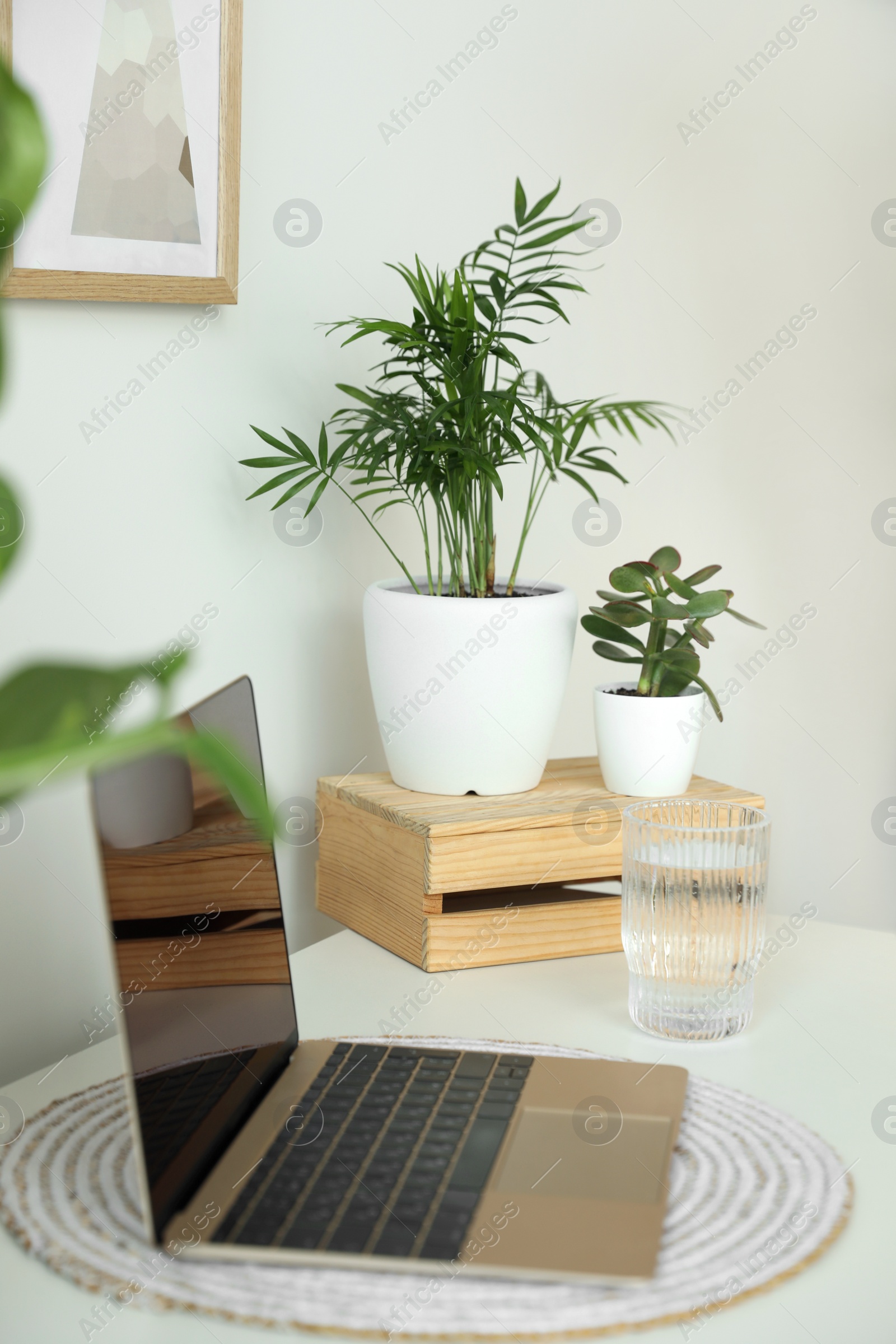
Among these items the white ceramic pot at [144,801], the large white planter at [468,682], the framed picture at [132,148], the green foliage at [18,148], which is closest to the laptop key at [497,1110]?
the white ceramic pot at [144,801]

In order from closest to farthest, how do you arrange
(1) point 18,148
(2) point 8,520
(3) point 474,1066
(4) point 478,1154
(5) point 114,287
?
(1) point 18,148 → (2) point 8,520 → (4) point 478,1154 → (3) point 474,1066 → (5) point 114,287

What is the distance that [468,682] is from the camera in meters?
1.04

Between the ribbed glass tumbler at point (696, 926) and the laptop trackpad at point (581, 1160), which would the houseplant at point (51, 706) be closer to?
the laptop trackpad at point (581, 1160)

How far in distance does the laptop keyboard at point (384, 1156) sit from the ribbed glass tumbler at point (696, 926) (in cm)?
13

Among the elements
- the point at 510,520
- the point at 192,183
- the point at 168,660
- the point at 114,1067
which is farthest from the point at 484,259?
the point at 168,660

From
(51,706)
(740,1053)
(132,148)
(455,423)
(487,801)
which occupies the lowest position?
(740,1053)

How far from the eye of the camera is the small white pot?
42.9 inches

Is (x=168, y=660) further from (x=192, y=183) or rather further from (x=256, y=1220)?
(x=192, y=183)

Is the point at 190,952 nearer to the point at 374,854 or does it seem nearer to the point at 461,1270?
the point at 461,1270

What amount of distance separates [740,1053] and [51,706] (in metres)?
0.63

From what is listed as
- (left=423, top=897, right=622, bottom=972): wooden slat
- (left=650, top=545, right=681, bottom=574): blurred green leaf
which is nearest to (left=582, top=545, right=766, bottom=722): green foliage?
(left=650, top=545, right=681, bottom=574): blurred green leaf

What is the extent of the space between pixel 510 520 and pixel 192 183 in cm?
55

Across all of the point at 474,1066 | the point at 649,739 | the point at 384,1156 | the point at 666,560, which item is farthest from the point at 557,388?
the point at 384,1156

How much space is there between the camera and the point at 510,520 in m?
1.39
